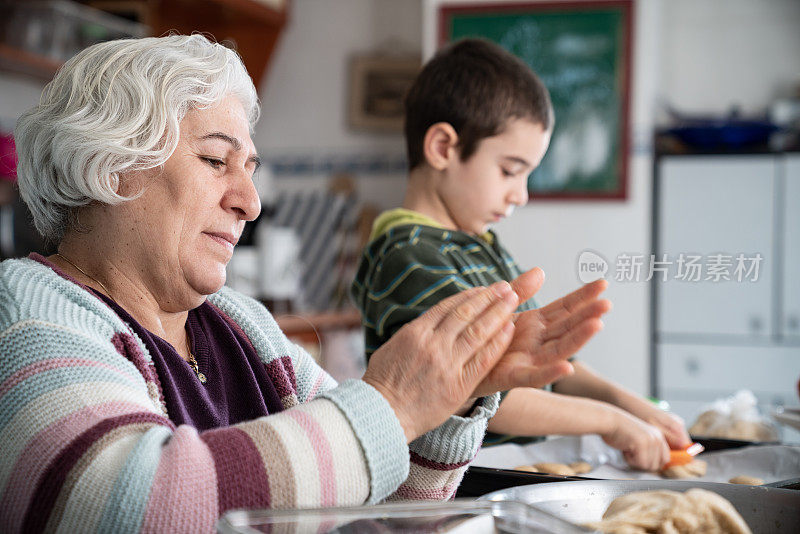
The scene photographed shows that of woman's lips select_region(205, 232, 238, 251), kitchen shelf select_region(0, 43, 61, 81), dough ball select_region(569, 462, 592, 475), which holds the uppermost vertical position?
kitchen shelf select_region(0, 43, 61, 81)

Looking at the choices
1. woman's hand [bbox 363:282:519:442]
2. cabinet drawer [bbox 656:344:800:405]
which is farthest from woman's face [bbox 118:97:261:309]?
cabinet drawer [bbox 656:344:800:405]

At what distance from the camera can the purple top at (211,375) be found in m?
0.89

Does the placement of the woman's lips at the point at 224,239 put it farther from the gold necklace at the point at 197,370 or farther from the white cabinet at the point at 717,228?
the white cabinet at the point at 717,228

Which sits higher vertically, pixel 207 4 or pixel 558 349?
pixel 207 4

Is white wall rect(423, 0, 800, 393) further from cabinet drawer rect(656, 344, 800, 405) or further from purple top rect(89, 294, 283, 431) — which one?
purple top rect(89, 294, 283, 431)

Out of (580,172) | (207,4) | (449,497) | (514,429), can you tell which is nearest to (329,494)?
(449,497)

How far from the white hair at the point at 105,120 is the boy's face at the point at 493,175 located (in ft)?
1.91

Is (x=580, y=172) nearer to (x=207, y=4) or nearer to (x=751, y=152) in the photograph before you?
(x=751, y=152)

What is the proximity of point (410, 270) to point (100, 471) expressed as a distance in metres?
0.71

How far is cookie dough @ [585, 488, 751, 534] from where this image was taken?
65 cm

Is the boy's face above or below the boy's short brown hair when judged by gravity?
below

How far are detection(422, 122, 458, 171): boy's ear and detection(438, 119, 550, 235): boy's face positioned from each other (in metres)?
0.01

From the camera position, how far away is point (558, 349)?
770 mm

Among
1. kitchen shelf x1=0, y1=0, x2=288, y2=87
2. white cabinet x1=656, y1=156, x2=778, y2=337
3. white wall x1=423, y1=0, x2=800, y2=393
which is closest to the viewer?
white cabinet x1=656, y1=156, x2=778, y2=337
